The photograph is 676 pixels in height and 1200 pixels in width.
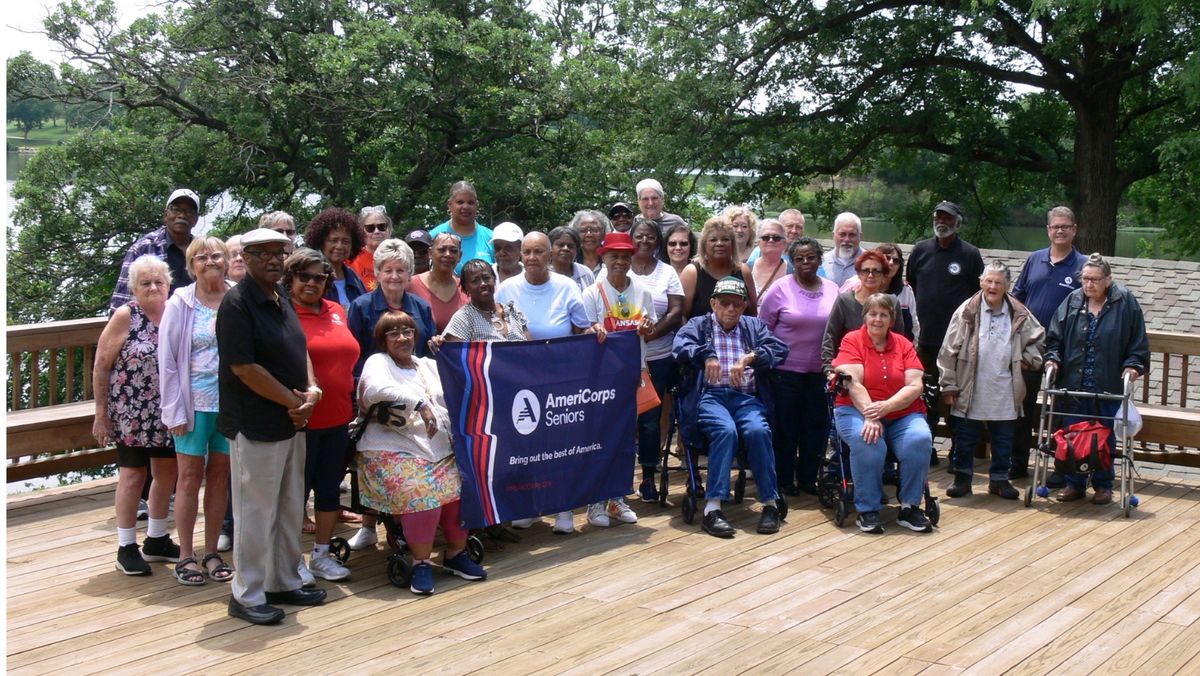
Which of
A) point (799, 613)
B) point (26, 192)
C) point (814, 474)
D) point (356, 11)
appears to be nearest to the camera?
point (799, 613)

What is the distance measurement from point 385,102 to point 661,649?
45.7 ft

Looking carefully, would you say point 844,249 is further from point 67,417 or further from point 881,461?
point 67,417

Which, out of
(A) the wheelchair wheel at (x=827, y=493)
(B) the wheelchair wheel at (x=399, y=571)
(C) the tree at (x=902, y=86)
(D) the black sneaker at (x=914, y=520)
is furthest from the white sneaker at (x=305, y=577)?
(C) the tree at (x=902, y=86)

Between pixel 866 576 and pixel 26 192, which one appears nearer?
pixel 866 576

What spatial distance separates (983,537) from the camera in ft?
22.8

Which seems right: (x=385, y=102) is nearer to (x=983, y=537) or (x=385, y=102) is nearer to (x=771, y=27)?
(x=771, y=27)

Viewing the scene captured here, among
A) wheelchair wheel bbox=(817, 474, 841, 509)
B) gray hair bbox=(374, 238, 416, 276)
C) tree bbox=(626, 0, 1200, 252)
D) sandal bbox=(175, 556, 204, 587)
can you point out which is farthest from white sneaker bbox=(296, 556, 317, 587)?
tree bbox=(626, 0, 1200, 252)

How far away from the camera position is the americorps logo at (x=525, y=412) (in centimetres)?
650

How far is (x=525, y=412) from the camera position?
21.5 feet

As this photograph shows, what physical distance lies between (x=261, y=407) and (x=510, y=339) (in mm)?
1799

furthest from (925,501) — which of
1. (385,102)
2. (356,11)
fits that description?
(356,11)

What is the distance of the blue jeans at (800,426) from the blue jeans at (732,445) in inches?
20.6

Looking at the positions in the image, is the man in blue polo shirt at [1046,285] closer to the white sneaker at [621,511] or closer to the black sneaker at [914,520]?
the black sneaker at [914,520]

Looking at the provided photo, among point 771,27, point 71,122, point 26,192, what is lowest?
point 26,192
